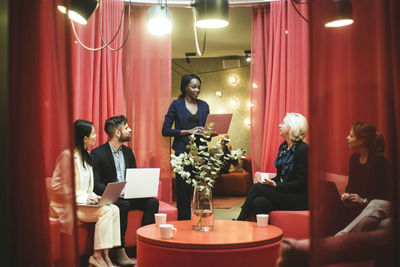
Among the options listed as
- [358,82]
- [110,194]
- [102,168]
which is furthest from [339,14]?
[102,168]

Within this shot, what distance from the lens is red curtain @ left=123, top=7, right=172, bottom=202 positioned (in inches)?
175

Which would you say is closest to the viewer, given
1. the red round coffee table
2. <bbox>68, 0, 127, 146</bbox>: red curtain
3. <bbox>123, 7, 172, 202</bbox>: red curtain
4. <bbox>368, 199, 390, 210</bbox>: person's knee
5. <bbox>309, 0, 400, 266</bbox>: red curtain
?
<bbox>309, 0, 400, 266</bbox>: red curtain

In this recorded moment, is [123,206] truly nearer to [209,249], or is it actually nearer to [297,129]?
[209,249]

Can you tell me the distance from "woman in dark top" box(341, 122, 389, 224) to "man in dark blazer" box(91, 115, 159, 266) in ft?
6.57

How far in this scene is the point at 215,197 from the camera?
6793 millimetres

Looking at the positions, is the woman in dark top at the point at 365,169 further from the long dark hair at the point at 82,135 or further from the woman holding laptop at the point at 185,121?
the woman holding laptop at the point at 185,121

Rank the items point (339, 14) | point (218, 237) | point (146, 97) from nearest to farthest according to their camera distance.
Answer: point (339, 14) → point (218, 237) → point (146, 97)

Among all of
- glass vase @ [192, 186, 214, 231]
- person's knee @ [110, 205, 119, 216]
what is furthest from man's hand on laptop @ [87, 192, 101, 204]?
glass vase @ [192, 186, 214, 231]

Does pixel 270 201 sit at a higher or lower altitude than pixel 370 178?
lower

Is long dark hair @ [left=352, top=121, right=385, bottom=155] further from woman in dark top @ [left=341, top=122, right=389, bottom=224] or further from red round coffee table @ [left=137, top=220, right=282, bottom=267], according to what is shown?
red round coffee table @ [left=137, top=220, right=282, bottom=267]

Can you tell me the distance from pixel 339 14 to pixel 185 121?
8.95 feet

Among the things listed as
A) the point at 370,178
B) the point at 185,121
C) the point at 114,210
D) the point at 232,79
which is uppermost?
the point at 232,79

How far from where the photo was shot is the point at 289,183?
3.39 metres

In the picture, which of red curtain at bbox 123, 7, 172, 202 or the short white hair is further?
red curtain at bbox 123, 7, 172, 202
